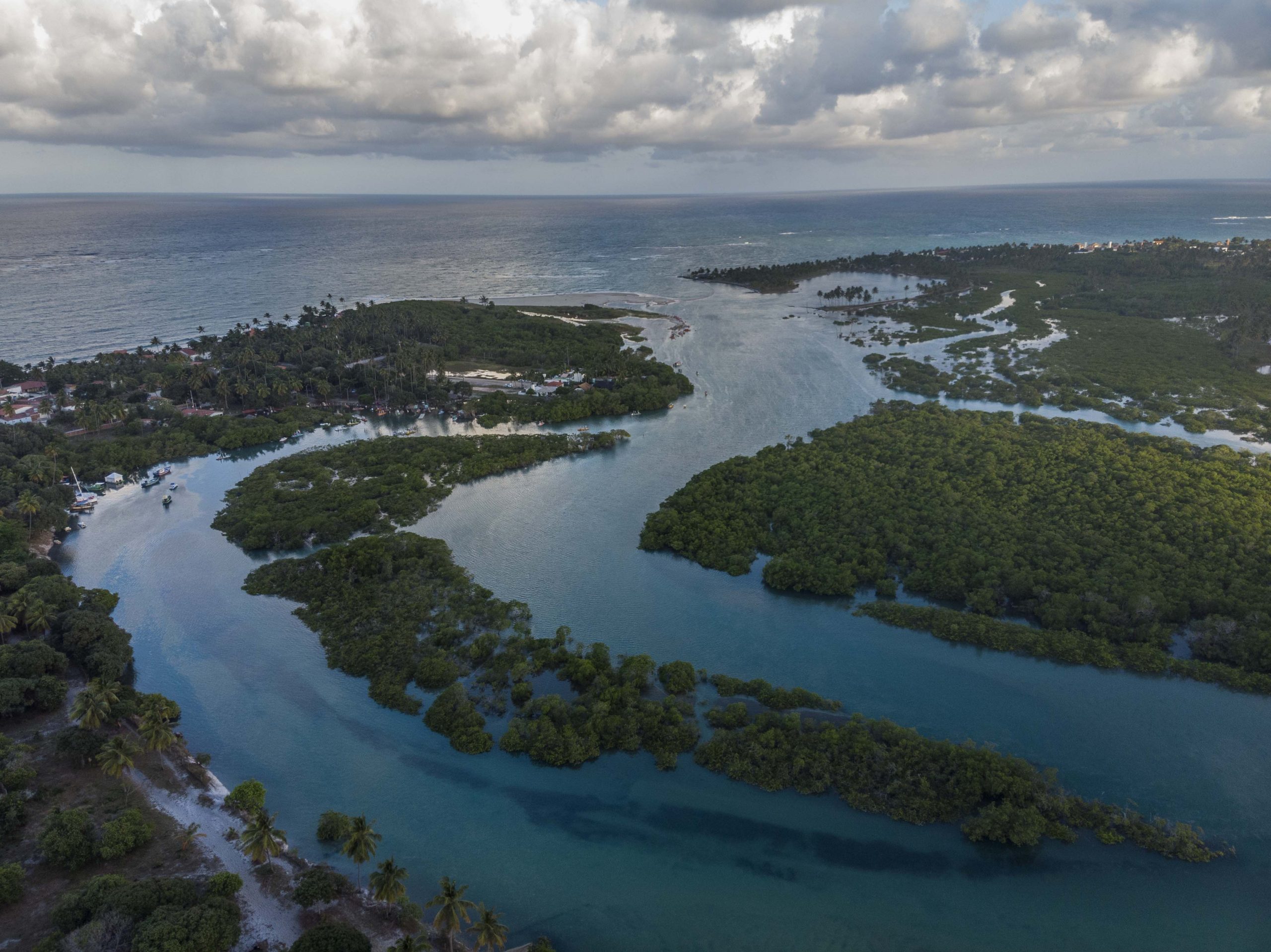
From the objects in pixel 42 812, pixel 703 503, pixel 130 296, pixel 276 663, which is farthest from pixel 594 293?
pixel 42 812

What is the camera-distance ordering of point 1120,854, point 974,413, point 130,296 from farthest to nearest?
point 130,296 < point 974,413 < point 1120,854

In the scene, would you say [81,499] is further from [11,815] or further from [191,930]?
[191,930]

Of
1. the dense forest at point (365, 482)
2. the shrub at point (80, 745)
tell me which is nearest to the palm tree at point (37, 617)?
the shrub at point (80, 745)

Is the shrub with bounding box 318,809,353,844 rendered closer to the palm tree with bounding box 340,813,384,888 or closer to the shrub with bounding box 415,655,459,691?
the palm tree with bounding box 340,813,384,888

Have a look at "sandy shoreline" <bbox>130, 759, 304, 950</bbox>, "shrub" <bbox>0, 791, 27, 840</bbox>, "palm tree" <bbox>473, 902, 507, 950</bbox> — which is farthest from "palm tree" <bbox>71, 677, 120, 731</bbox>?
"palm tree" <bbox>473, 902, 507, 950</bbox>

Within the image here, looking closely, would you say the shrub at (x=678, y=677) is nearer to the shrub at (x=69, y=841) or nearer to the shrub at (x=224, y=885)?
the shrub at (x=224, y=885)

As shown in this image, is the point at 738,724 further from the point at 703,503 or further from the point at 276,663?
the point at 276,663
